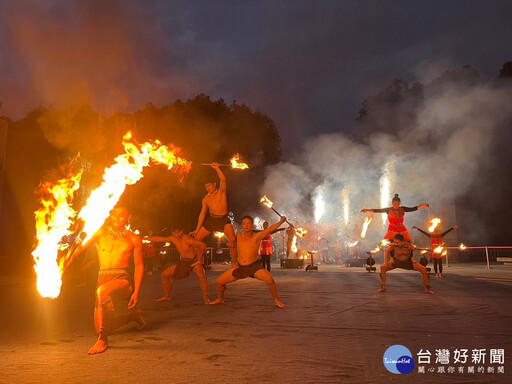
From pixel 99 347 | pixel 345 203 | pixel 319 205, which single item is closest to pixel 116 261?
pixel 99 347

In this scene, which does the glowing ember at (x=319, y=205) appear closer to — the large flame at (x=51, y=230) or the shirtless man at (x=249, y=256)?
the shirtless man at (x=249, y=256)

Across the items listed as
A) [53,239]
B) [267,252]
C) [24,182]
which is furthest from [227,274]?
[24,182]

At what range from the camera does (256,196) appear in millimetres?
36156

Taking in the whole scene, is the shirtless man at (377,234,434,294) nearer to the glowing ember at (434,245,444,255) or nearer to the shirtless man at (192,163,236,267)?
the shirtless man at (192,163,236,267)

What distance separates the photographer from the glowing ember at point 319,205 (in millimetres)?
42875

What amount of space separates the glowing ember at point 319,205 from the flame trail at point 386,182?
10.8 meters

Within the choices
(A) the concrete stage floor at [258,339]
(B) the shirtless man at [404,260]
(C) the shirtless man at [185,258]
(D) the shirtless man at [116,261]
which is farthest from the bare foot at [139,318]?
(B) the shirtless man at [404,260]

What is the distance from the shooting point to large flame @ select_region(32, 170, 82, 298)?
521 cm

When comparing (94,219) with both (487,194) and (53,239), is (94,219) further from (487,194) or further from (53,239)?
(487,194)

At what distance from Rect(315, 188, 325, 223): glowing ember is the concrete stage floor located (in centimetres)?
3435

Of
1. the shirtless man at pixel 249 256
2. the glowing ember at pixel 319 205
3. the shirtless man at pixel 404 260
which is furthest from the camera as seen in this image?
the glowing ember at pixel 319 205

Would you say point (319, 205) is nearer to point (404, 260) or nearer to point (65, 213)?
point (404, 260)

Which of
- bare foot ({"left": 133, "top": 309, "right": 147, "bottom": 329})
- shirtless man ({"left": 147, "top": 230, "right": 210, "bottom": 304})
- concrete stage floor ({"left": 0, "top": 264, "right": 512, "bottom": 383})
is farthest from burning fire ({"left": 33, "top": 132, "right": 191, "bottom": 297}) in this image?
shirtless man ({"left": 147, "top": 230, "right": 210, "bottom": 304})

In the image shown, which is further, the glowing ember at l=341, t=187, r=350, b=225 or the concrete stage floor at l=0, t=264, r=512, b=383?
the glowing ember at l=341, t=187, r=350, b=225
